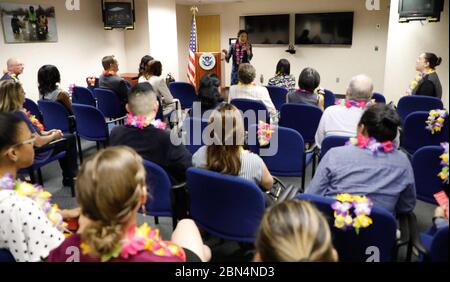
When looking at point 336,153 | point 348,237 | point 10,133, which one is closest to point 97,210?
point 10,133

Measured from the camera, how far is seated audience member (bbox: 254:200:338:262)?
96 cm

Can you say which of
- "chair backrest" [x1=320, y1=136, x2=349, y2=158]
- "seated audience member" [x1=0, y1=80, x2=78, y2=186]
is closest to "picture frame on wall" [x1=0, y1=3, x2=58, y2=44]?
"seated audience member" [x1=0, y1=80, x2=78, y2=186]

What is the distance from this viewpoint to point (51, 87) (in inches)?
159

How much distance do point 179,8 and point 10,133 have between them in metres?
9.91

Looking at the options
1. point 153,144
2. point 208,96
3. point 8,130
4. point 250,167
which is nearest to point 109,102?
point 208,96

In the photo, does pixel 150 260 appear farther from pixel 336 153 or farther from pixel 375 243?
pixel 336 153

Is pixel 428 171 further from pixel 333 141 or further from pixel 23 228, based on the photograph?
pixel 23 228

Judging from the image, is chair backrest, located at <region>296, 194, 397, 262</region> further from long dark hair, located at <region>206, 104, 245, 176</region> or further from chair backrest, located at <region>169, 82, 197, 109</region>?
chair backrest, located at <region>169, 82, 197, 109</region>

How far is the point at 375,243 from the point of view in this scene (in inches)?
63.9

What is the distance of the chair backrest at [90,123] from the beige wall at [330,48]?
22.7 feet

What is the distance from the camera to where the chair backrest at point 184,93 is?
224 inches

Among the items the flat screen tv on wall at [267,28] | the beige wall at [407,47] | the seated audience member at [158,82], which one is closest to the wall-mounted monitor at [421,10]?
the beige wall at [407,47]

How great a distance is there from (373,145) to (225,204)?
85 centimetres

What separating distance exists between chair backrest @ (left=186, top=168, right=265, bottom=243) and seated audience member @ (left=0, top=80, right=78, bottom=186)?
5.65 feet
